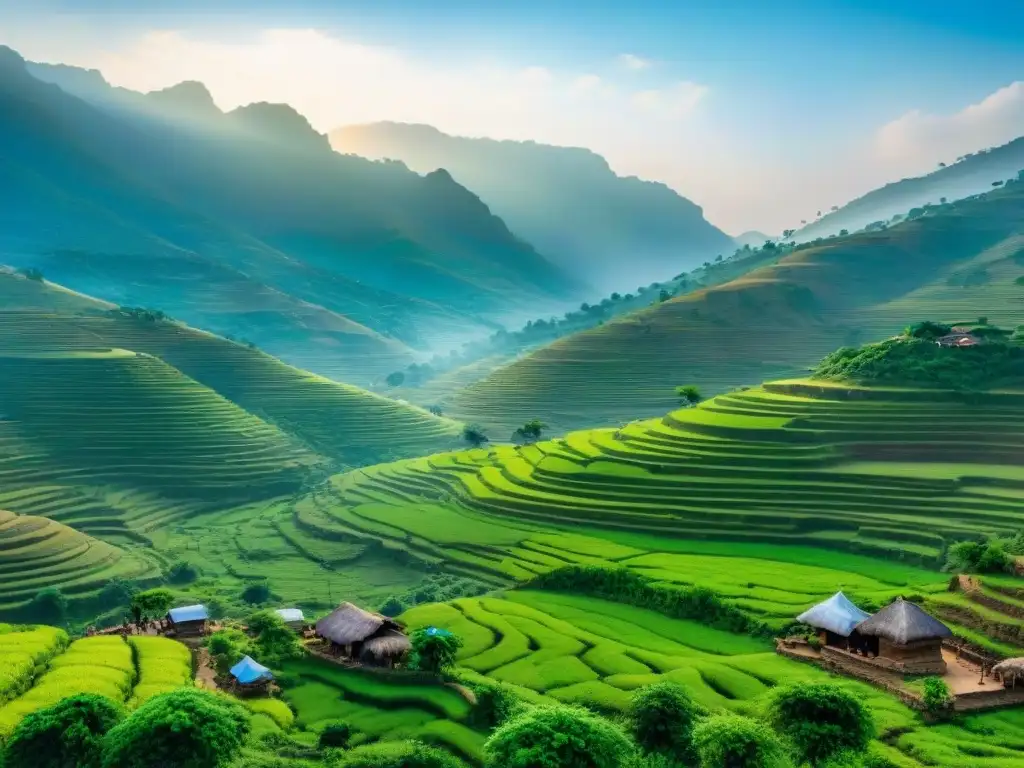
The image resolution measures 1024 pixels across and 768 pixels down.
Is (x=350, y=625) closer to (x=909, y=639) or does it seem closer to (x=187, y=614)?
(x=187, y=614)

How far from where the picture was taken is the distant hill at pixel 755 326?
9100 cm

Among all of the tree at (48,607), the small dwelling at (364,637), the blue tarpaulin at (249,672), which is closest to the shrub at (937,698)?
the small dwelling at (364,637)

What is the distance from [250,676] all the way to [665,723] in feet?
41.1

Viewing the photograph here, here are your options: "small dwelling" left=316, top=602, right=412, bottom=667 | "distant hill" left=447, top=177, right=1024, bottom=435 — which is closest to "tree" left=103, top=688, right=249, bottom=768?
"small dwelling" left=316, top=602, right=412, bottom=667

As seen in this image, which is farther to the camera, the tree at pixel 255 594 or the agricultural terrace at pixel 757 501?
the tree at pixel 255 594

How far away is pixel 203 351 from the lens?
304 feet

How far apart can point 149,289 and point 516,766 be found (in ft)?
493

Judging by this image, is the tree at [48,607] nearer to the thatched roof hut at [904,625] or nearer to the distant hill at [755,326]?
the thatched roof hut at [904,625]

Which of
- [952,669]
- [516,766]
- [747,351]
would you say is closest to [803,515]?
[952,669]

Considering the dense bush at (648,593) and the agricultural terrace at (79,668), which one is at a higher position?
the dense bush at (648,593)

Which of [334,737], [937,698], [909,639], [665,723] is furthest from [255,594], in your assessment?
[937,698]

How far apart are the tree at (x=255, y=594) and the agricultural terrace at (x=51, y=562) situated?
252 inches

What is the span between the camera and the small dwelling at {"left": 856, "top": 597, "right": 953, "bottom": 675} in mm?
24875

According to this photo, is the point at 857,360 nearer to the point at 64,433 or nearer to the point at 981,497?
the point at 981,497
